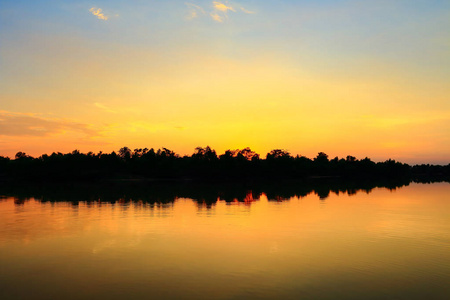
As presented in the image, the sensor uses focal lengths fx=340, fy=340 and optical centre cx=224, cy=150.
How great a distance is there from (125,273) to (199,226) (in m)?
16.4

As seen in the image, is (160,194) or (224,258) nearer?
(224,258)

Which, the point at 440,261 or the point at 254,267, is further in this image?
the point at 440,261

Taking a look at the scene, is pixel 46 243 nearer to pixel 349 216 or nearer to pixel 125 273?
pixel 125 273

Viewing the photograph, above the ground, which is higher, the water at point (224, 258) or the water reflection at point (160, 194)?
the water reflection at point (160, 194)

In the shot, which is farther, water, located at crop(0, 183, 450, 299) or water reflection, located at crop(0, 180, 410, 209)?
water reflection, located at crop(0, 180, 410, 209)

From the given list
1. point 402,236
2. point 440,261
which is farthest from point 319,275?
point 402,236

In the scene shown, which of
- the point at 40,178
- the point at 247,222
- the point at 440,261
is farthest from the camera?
the point at 40,178

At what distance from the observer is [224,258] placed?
72.9 feet

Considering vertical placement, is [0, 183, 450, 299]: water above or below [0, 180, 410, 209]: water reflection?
below

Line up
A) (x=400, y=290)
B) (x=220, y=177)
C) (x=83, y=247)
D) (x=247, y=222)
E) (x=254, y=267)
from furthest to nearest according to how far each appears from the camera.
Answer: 1. (x=220, y=177)
2. (x=247, y=222)
3. (x=83, y=247)
4. (x=254, y=267)
5. (x=400, y=290)

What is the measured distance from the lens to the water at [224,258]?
16.3 metres

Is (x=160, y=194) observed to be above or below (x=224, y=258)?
above

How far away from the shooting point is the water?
16348 millimetres

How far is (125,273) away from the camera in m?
18.9
